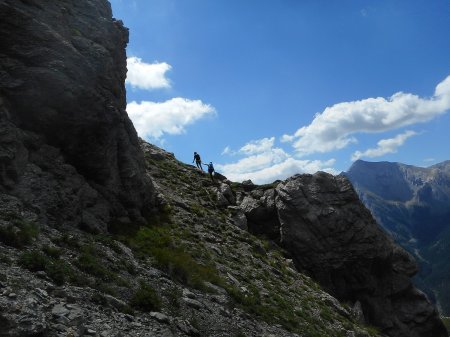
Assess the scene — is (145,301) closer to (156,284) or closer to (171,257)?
(156,284)

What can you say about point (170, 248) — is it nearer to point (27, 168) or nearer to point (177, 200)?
point (27, 168)

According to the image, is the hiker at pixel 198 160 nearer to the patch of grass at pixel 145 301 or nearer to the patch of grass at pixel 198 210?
the patch of grass at pixel 198 210

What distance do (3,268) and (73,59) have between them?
18710mm

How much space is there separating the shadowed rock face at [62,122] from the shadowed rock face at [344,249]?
25.2 metres

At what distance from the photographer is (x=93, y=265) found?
19859 millimetres

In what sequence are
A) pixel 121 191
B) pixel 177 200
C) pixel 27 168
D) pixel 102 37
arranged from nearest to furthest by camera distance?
pixel 27 168 < pixel 121 191 < pixel 102 37 < pixel 177 200

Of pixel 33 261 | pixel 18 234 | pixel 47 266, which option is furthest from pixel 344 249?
pixel 33 261

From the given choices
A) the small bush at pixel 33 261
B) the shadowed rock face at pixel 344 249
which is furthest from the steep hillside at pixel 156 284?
the shadowed rock face at pixel 344 249

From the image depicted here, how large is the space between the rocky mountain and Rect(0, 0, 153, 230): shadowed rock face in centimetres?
9

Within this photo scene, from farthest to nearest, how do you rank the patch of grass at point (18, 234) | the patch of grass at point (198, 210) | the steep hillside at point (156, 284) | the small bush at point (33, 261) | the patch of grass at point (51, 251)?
the patch of grass at point (198, 210)
the patch of grass at point (51, 251)
the patch of grass at point (18, 234)
the small bush at point (33, 261)
the steep hillside at point (156, 284)

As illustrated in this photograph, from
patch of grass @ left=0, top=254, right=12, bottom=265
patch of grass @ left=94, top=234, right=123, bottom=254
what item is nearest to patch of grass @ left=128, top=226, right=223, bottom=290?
patch of grass @ left=94, top=234, right=123, bottom=254

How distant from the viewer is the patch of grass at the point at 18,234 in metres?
18.2

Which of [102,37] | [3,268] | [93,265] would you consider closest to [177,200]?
[102,37]

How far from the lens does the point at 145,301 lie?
19109 mm
